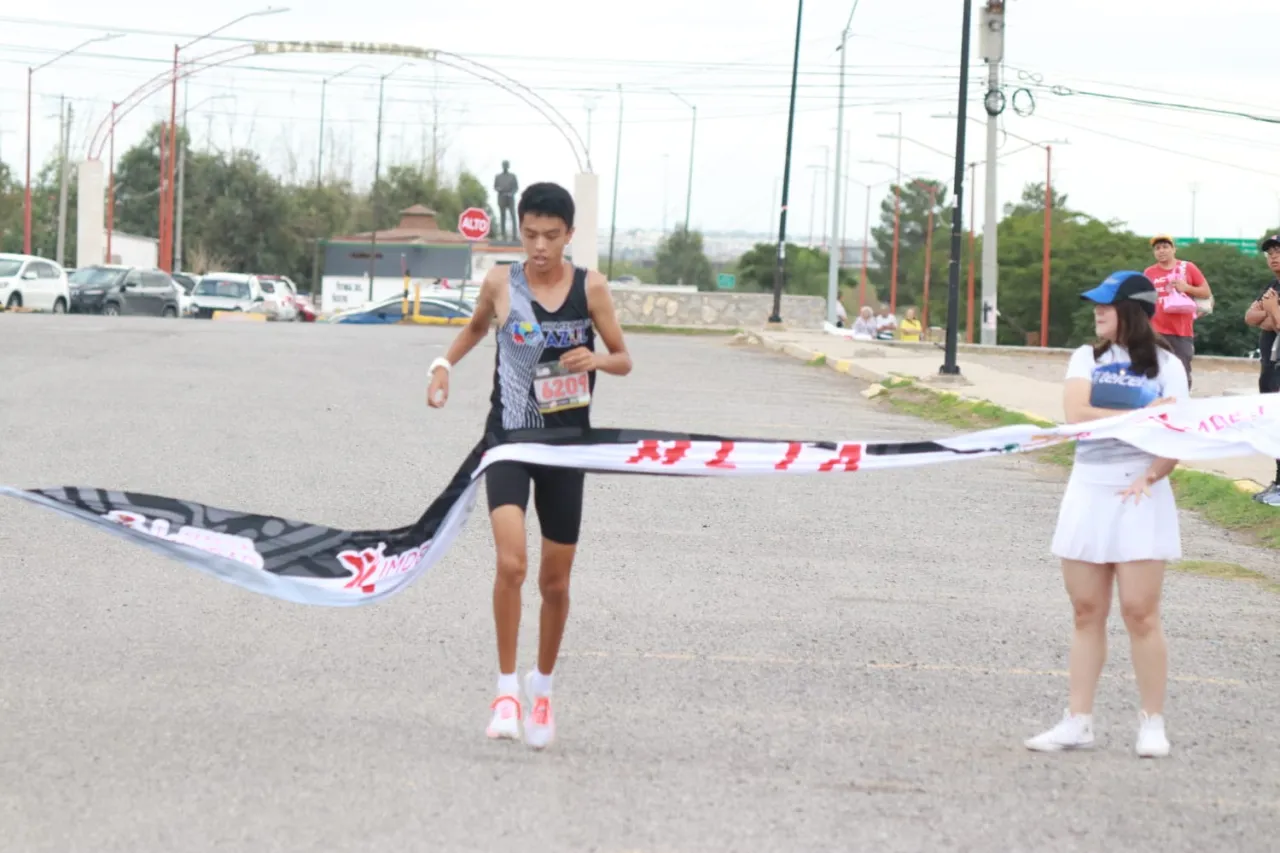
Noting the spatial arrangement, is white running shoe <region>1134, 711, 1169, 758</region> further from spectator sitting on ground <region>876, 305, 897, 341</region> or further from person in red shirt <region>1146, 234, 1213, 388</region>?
spectator sitting on ground <region>876, 305, 897, 341</region>

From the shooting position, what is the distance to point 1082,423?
6238mm

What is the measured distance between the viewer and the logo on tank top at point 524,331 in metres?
6.12

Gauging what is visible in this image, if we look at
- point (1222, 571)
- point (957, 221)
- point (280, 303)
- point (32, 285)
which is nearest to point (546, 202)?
point (1222, 571)

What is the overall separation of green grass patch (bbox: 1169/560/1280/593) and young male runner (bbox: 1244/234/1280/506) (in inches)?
58.6

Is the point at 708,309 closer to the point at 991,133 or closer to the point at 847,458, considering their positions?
the point at 991,133

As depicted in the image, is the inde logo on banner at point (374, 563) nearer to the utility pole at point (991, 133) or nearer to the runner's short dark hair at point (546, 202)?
the runner's short dark hair at point (546, 202)

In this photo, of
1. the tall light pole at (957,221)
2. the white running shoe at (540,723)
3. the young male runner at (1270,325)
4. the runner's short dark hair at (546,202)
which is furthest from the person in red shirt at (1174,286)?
the tall light pole at (957,221)

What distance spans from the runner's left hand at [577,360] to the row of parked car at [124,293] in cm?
4082

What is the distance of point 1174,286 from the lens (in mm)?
14211

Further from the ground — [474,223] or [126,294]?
[474,223]

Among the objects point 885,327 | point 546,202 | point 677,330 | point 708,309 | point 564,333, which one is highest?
point 546,202

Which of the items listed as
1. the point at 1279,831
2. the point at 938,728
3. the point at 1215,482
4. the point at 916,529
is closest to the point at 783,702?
the point at 938,728

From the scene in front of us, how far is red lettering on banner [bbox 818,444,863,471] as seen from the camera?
6.60m

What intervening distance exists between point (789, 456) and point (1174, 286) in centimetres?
847
